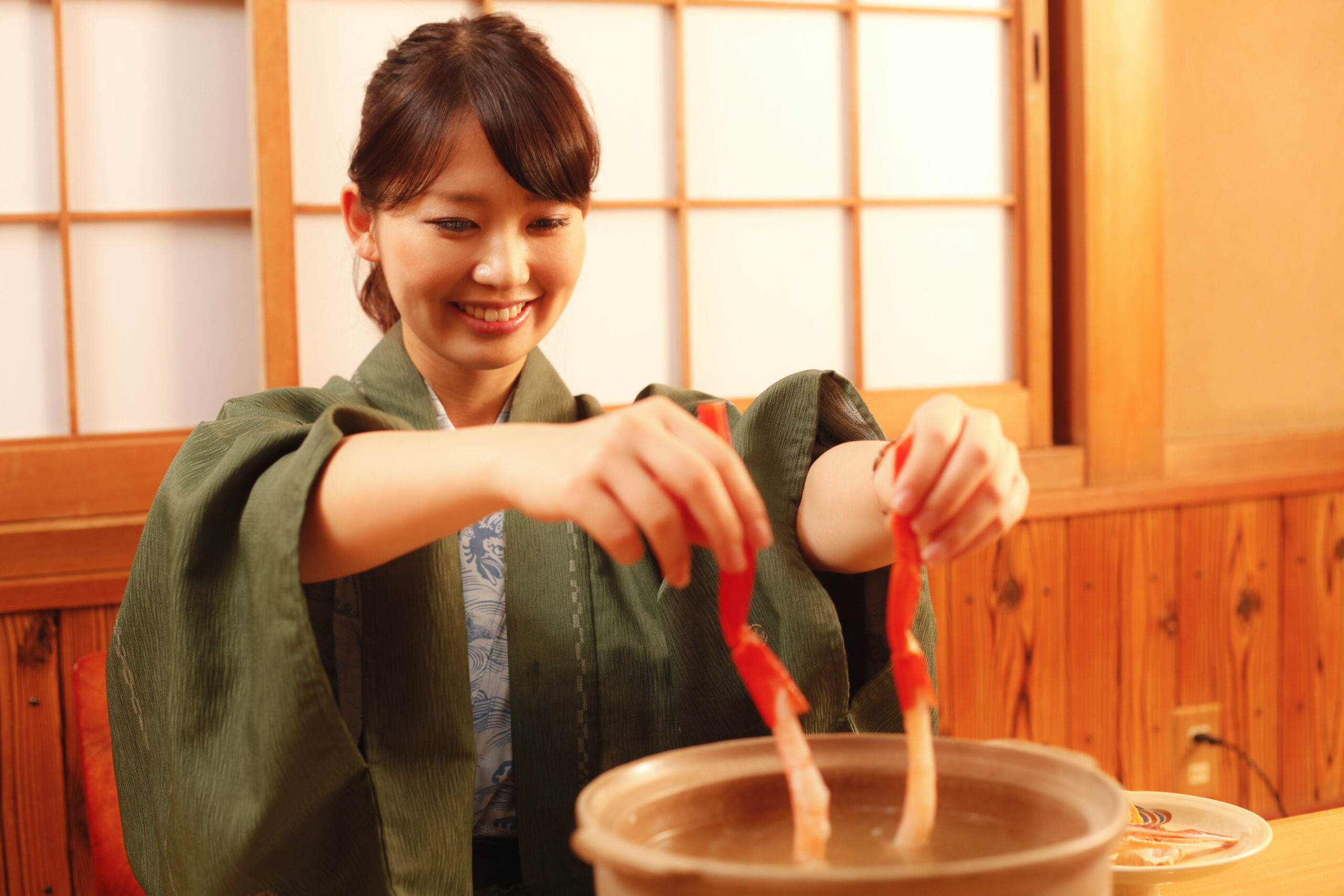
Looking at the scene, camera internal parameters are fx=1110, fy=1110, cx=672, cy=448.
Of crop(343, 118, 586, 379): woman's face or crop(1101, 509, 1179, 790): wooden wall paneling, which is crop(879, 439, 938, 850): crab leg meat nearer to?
crop(343, 118, 586, 379): woman's face

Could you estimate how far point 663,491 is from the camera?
19.2 inches

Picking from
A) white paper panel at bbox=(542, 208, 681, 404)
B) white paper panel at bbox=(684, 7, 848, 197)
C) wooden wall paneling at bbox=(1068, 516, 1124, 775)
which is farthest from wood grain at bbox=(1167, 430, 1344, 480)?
white paper panel at bbox=(542, 208, 681, 404)

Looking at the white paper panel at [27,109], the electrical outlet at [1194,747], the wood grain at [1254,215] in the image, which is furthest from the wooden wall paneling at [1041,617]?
the white paper panel at [27,109]

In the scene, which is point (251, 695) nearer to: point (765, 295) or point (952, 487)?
point (952, 487)

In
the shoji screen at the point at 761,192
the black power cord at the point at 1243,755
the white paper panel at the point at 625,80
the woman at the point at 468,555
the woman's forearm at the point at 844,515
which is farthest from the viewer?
the black power cord at the point at 1243,755

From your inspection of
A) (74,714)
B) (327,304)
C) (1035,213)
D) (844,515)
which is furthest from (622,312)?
(844,515)

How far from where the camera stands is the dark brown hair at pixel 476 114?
101 centimetres

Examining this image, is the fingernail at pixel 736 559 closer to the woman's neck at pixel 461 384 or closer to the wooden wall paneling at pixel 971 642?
the woman's neck at pixel 461 384

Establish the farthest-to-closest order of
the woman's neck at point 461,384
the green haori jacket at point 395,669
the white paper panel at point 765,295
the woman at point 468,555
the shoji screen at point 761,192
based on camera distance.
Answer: the white paper panel at point 765,295
the shoji screen at point 761,192
the woman's neck at point 461,384
the green haori jacket at point 395,669
the woman at point 468,555

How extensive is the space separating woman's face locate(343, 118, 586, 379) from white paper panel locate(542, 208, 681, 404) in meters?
0.80

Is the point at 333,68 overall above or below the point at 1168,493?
above

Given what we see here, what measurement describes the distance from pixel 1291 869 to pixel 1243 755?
1.58 metres

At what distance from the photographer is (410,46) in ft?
3.58

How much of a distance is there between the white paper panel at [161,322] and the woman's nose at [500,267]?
844mm
